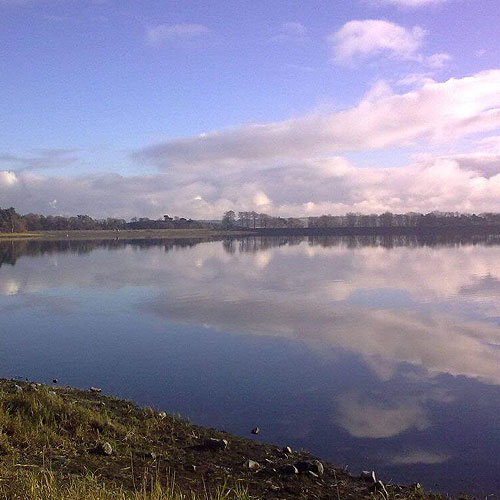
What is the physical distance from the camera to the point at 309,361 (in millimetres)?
10062

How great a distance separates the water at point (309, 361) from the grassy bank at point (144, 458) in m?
0.75

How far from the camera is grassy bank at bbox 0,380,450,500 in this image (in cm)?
441

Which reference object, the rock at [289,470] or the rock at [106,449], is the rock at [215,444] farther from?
the rock at [106,449]

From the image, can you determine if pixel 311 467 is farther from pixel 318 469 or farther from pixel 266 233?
pixel 266 233

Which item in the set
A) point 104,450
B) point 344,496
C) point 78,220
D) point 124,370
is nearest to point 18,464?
point 104,450

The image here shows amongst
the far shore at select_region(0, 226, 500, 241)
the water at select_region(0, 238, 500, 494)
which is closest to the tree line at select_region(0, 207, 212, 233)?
the far shore at select_region(0, 226, 500, 241)

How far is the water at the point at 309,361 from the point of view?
21.4ft

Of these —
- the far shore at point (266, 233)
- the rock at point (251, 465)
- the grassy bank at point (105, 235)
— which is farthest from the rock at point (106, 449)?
the far shore at point (266, 233)

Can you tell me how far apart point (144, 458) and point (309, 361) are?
5.36 m

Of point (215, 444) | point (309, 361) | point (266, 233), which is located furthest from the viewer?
point (266, 233)

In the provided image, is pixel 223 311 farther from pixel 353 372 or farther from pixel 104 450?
pixel 104 450

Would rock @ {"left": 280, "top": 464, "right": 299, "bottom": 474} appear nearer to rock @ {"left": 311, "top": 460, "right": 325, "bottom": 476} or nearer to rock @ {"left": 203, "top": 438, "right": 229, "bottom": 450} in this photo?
rock @ {"left": 311, "top": 460, "right": 325, "bottom": 476}

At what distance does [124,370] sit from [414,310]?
980 cm

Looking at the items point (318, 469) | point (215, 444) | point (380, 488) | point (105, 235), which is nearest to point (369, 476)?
point (380, 488)
